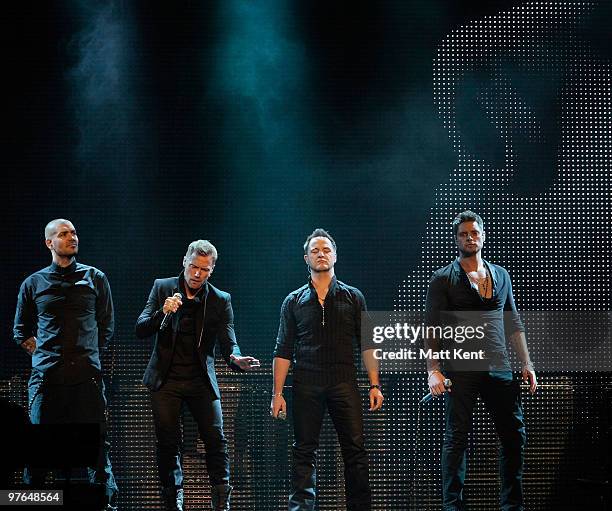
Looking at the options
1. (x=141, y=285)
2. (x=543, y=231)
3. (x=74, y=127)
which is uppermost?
(x=74, y=127)

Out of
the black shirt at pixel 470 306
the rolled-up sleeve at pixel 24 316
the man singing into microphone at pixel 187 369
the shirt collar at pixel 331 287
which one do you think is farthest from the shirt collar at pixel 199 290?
the black shirt at pixel 470 306

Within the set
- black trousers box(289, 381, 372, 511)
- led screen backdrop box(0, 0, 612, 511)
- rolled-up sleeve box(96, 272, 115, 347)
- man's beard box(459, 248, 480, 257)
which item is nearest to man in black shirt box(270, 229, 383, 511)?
black trousers box(289, 381, 372, 511)

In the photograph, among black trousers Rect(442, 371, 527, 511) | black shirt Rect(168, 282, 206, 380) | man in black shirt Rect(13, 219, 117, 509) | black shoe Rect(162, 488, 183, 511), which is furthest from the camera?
man in black shirt Rect(13, 219, 117, 509)

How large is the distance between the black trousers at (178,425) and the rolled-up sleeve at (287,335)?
0.57 meters

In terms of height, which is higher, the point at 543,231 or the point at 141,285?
the point at 543,231

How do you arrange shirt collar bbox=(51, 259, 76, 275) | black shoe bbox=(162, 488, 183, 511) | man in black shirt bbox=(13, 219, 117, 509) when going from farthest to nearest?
shirt collar bbox=(51, 259, 76, 275)
man in black shirt bbox=(13, 219, 117, 509)
black shoe bbox=(162, 488, 183, 511)

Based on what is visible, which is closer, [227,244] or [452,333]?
[452,333]

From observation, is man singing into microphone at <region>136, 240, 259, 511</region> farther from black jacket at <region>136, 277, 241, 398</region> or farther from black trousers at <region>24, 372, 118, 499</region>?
black trousers at <region>24, 372, 118, 499</region>

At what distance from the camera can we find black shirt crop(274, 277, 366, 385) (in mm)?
5641

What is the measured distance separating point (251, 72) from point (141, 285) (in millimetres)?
2016

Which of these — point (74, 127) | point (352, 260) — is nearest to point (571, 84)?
point (352, 260)

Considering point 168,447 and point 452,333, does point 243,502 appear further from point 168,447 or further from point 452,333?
point 452,333

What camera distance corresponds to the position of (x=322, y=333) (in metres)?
5.68

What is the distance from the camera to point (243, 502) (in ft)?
21.5
